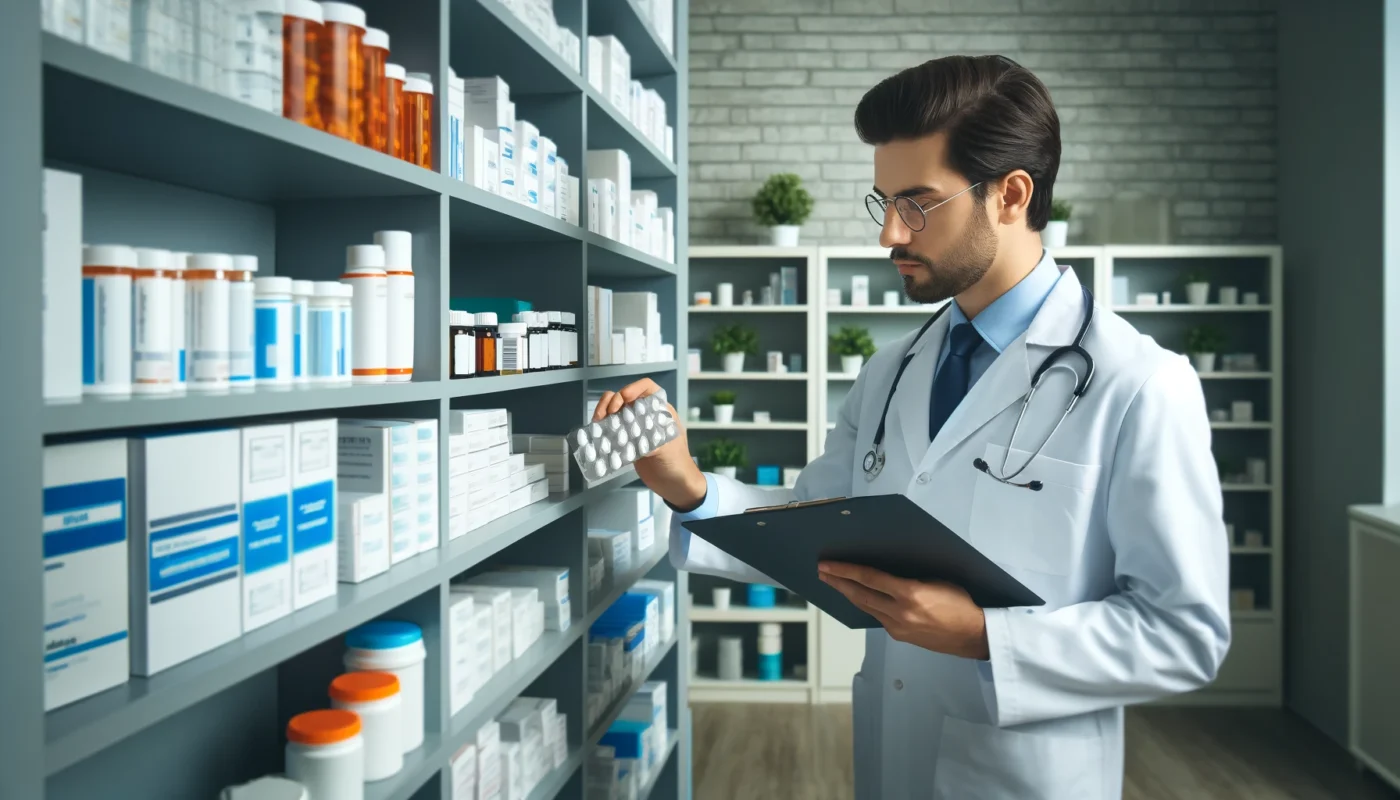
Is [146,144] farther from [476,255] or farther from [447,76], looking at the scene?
[476,255]

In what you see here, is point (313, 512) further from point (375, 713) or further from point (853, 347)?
point (853, 347)

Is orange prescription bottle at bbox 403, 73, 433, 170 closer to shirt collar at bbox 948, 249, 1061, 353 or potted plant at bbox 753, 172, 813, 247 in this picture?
shirt collar at bbox 948, 249, 1061, 353

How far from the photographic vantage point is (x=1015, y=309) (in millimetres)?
1739

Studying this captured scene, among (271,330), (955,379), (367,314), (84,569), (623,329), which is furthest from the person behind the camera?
(623,329)

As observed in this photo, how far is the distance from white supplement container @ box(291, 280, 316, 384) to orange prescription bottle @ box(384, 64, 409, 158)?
25 centimetres

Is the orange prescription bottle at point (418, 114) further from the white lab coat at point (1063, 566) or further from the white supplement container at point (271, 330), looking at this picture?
the white lab coat at point (1063, 566)

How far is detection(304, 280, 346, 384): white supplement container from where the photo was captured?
120 centimetres

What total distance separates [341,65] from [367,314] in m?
0.32

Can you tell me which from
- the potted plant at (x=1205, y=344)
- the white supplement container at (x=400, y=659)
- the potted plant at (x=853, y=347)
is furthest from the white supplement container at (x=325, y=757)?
the potted plant at (x=1205, y=344)

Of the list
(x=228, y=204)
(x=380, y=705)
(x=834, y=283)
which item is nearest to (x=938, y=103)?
(x=228, y=204)

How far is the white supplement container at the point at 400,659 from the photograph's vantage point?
138 cm

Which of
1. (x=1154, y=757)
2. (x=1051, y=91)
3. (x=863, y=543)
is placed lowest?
(x=1154, y=757)

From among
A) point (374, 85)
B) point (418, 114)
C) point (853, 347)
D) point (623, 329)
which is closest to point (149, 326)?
point (374, 85)

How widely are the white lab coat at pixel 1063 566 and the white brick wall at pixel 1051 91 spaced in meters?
3.74
